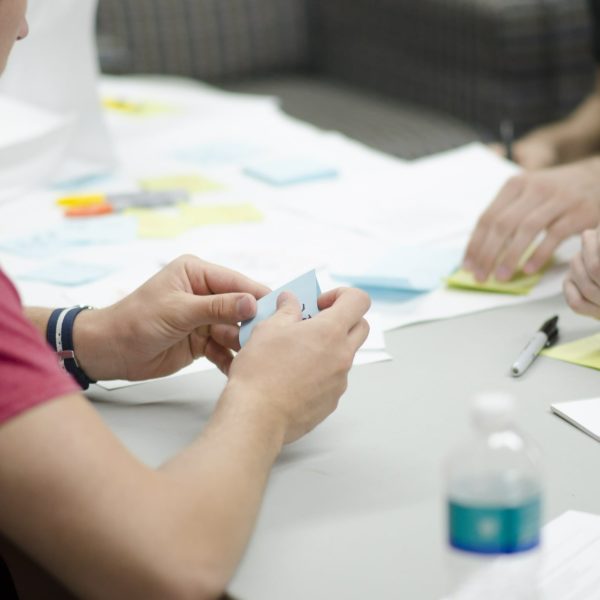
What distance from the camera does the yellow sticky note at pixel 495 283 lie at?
1331 millimetres

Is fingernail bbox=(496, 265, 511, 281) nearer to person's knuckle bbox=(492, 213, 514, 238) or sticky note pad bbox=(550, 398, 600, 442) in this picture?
person's knuckle bbox=(492, 213, 514, 238)

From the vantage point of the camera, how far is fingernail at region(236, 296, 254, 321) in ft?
Result: 3.20

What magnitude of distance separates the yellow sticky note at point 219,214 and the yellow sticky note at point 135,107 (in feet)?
1.97

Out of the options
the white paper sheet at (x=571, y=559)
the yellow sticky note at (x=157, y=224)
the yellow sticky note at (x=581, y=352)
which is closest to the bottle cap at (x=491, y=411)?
the white paper sheet at (x=571, y=559)

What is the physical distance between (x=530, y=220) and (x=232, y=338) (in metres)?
0.51

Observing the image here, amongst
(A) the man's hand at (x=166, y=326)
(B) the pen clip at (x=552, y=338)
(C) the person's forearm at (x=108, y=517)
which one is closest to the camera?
(C) the person's forearm at (x=108, y=517)

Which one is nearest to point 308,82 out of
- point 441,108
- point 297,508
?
point 441,108

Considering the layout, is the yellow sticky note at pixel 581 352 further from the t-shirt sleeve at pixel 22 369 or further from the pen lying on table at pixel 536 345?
the t-shirt sleeve at pixel 22 369

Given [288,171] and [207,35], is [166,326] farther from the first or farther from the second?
[207,35]

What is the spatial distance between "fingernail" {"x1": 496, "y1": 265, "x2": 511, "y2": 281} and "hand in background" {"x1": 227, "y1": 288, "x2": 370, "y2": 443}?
0.43 meters

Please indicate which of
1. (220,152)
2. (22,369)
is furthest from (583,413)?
(220,152)

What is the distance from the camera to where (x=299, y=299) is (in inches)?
39.0

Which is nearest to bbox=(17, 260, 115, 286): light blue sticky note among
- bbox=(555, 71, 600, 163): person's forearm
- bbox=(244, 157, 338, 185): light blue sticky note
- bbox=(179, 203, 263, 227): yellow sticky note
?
bbox=(179, 203, 263, 227): yellow sticky note

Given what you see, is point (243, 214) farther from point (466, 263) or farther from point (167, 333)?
point (167, 333)
